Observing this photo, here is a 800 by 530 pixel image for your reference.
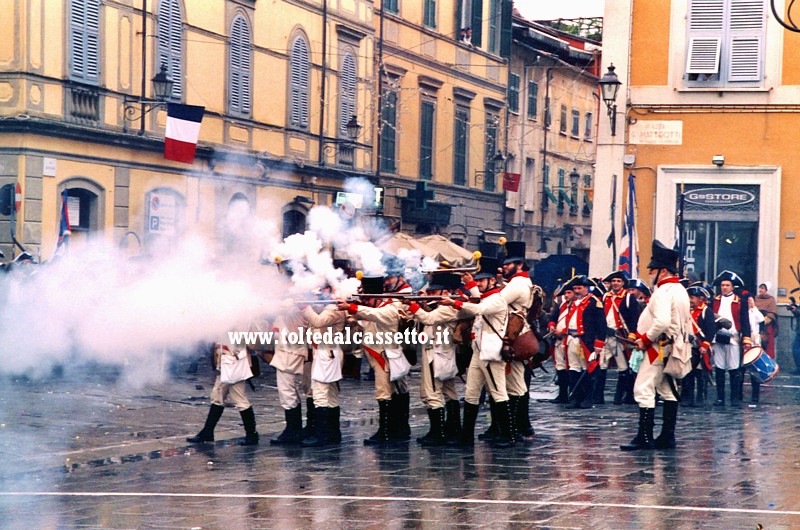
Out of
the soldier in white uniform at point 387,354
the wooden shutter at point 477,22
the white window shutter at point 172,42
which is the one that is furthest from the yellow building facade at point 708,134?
the wooden shutter at point 477,22

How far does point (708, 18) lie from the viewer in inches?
941

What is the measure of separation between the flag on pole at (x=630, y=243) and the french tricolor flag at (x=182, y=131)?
25.5ft

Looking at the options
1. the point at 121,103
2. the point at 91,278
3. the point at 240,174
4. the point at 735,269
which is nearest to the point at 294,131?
Answer: the point at 240,174

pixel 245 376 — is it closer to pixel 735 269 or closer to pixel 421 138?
pixel 735 269

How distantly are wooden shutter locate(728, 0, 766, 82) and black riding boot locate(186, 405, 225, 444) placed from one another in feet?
47.5

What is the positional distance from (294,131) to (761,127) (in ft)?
34.0

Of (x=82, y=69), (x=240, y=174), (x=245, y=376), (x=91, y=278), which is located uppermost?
(x=82, y=69)

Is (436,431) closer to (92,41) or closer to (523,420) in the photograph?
(523,420)

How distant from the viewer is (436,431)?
504 inches

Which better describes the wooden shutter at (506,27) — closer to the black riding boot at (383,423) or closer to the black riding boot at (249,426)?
the black riding boot at (383,423)

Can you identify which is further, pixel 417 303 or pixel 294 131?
pixel 294 131

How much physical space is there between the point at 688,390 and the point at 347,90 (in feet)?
51.1

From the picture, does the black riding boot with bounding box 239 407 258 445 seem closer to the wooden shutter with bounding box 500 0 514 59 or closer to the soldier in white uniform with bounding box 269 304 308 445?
the soldier in white uniform with bounding box 269 304 308 445

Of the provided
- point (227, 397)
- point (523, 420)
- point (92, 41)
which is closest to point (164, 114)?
point (92, 41)
